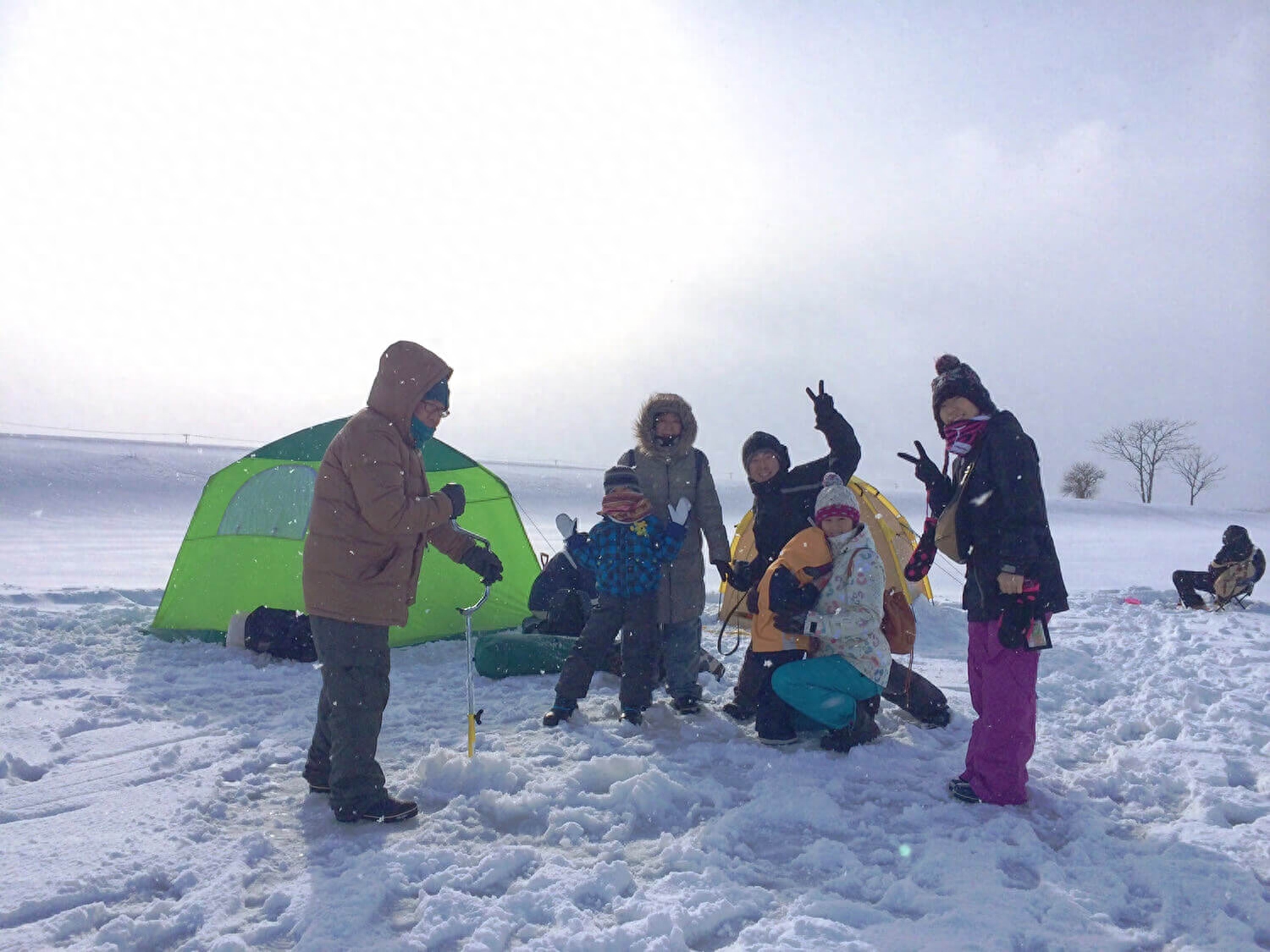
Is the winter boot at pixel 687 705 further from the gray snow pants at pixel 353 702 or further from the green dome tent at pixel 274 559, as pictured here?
the green dome tent at pixel 274 559

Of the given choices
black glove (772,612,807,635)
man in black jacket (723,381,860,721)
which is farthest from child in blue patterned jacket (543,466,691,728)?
black glove (772,612,807,635)

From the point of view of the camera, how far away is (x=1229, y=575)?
943 centimetres

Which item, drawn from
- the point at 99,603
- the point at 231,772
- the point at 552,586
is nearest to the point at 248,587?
the point at 99,603

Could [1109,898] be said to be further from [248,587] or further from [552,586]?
[248,587]

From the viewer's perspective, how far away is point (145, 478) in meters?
29.0

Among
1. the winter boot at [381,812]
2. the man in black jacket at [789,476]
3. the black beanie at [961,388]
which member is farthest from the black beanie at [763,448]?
the winter boot at [381,812]

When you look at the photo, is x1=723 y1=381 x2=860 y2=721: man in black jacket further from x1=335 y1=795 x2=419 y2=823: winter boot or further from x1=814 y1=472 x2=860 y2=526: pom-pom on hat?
x1=335 y1=795 x2=419 y2=823: winter boot

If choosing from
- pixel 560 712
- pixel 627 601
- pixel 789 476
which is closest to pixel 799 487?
pixel 789 476

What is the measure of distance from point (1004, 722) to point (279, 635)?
531cm

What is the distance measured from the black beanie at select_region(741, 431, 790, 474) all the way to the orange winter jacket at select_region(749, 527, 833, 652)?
0.89 metres

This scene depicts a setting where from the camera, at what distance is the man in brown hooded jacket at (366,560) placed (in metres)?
3.66

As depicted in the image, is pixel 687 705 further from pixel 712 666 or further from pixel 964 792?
pixel 964 792

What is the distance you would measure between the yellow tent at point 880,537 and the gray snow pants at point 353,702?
3.77 meters

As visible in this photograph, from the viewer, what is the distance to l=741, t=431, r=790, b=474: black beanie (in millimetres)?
5527
